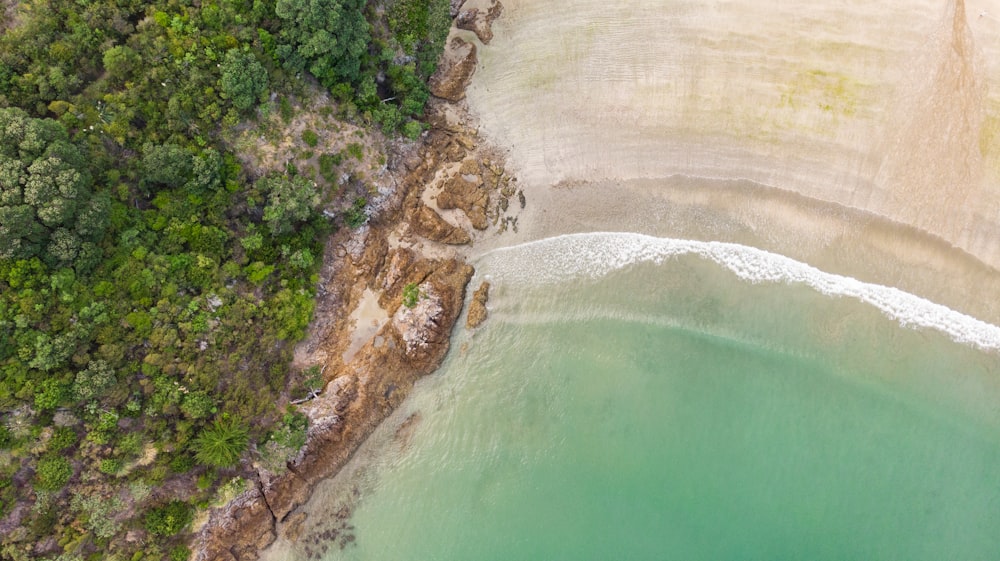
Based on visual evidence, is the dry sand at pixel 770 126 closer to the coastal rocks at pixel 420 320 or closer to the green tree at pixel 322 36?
the coastal rocks at pixel 420 320

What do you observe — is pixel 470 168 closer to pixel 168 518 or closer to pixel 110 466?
pixel 110 466

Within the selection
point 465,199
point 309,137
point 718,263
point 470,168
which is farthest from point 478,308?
point 718,263

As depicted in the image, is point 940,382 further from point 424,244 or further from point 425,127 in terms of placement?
point 425,127

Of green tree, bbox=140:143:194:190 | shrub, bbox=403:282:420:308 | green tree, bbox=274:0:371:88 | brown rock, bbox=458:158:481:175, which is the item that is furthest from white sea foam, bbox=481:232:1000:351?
green tree, bbox=140:143:194:190

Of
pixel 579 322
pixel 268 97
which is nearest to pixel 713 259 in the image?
pixel 579 322

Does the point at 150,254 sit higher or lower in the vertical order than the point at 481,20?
lower

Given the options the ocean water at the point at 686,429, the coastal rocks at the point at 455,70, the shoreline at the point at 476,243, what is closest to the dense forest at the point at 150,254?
the shoreline at the point at 476,243

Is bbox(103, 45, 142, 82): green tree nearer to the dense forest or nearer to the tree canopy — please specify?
the dense forest
